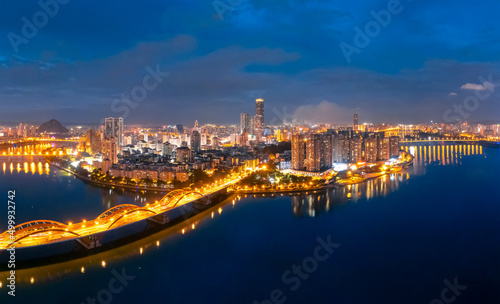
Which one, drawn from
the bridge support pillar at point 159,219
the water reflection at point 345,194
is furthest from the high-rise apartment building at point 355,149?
the bridge support pillar at point 159,219

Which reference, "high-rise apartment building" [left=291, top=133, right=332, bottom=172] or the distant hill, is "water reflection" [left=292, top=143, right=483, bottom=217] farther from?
the distant hill

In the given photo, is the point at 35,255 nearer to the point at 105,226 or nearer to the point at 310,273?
the point at 105,226

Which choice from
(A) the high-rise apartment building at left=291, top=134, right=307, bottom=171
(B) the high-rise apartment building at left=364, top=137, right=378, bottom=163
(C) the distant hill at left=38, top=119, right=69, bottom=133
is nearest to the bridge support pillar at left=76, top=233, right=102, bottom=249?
(A) the high-rise apartment building at left=291, top=134, right=307, bottom=171

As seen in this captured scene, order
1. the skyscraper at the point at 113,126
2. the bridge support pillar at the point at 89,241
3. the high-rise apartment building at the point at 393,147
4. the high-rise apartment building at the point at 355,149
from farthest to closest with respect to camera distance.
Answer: the skyscraper at the point at 113,126 < the high-rise apartment building at the point at 393,147 < the high-rise apartment building at the point at 355,149 < the bridge support pillar at the point at 89,241

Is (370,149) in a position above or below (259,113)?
below

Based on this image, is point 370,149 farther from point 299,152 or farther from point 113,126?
point 113,126

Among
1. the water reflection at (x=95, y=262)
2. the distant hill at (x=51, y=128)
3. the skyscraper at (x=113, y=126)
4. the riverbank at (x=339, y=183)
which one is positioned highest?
the distant hill at (x=51, y=128)

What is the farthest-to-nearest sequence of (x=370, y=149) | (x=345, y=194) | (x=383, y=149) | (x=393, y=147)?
(x=393, y=147) < (x=383, y=149) < (x=370, y=149) < (x=345, y=194)

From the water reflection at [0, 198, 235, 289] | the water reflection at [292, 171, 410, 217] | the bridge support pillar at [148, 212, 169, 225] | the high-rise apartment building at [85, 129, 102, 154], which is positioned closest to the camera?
the water reflection at [0, 198, 235, 289]

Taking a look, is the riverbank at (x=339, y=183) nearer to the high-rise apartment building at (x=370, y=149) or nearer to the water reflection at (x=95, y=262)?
the high-rise apartment building at (x=370, y=149)

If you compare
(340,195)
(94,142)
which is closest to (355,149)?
(340,195)

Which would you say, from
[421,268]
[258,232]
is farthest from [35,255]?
[421,268]

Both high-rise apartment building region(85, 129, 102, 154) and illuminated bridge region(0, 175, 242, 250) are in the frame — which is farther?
high-rise apartment building region(85, 129, 102, 154)
